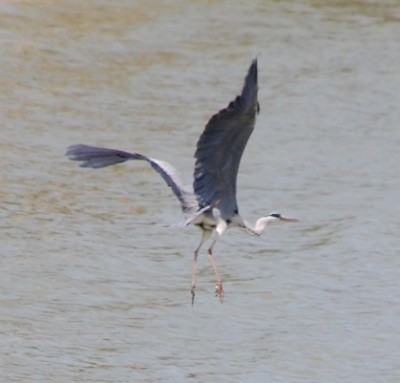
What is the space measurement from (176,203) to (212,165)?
12.9 ft

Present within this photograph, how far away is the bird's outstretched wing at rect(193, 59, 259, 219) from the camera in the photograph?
6130mm

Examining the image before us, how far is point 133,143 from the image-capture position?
38.0 feet

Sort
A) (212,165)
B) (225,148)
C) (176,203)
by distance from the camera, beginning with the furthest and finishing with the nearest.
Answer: (176,203) < (212,165) < (225,148)

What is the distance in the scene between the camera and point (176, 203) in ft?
35.0

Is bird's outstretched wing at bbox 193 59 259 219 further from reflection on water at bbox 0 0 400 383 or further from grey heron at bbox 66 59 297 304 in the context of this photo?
reflection on water at bbox 0 0 400 383

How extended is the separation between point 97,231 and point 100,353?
80.0 inches

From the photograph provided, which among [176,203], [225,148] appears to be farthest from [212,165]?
[176,203]

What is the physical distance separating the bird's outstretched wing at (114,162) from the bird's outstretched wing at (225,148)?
0.30ft

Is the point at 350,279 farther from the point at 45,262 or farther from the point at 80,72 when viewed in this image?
the point at 80,72

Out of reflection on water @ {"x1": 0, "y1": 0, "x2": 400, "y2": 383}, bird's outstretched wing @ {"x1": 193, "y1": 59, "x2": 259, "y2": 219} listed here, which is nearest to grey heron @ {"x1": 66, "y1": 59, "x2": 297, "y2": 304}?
bird's outstretched wing @ {"x1": 193, "y1": 59, "x2": 259, "y2": 219}

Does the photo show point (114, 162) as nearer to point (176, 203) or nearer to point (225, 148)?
point (225, 148)

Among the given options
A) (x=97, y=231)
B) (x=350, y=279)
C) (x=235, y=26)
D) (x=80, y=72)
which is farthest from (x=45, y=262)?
(x=235, y=26)

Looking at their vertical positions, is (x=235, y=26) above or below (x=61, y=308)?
above

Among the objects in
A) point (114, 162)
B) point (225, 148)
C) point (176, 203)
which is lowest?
point (176, 203)
